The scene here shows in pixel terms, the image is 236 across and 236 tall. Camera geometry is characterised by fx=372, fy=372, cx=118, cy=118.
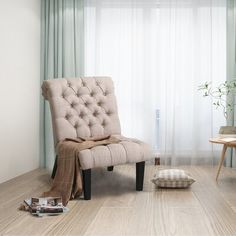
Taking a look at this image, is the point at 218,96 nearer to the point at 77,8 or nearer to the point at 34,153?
the point at 77,8

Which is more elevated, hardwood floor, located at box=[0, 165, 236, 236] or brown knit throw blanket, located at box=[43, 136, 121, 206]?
brown knit throw blanket, located at box=[43, 136, 121, 206]

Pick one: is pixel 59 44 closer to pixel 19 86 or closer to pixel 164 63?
pixel 19 86

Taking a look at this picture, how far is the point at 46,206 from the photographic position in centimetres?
235

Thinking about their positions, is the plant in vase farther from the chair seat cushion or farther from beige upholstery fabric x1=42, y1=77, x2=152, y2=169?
the chair seat cushion

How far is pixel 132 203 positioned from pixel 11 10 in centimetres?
225

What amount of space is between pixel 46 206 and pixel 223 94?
2593mm

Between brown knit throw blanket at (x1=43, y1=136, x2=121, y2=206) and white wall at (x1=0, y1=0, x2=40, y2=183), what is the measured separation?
0.77 metres

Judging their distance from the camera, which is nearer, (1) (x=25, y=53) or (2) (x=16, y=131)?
(2) (x=16, y=131)

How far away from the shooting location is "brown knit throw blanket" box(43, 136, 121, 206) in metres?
2.77

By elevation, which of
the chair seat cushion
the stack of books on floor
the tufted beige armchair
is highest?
the tufted beige armchair

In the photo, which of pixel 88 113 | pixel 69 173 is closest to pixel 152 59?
pixel 88 113

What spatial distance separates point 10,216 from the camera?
7.41 feet

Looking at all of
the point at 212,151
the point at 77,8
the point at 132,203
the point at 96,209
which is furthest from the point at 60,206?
the point at 77,8

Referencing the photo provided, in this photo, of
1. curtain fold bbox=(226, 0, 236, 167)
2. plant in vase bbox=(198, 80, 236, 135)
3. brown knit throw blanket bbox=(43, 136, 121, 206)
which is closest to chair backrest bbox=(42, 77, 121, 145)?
brown knit throw blanket bbox=(43, 136, 121, 206)
